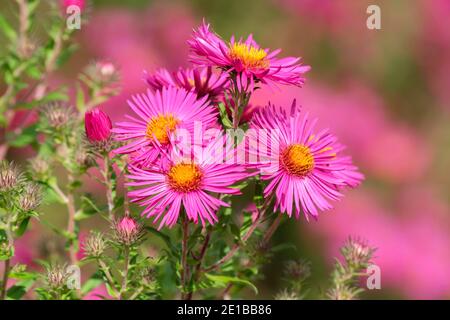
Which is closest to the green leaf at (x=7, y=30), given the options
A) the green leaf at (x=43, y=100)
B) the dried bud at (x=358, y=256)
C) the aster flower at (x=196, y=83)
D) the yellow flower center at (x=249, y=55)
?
the green leaf at (x=43, y=100)

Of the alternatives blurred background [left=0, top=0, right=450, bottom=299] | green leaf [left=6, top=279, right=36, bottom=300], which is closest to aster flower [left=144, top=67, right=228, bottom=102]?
green leaf [left=6, top=279, right=36, bottom=300]

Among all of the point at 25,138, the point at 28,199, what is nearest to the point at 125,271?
the point at 28,199

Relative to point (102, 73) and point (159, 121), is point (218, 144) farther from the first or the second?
point (102, 73)

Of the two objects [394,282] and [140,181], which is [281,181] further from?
[394,282]

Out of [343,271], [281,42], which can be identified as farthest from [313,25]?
[343,271]

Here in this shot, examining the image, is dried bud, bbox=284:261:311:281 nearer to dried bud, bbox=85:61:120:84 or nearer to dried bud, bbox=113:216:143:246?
dried bud, bbox=113:216:143:246
